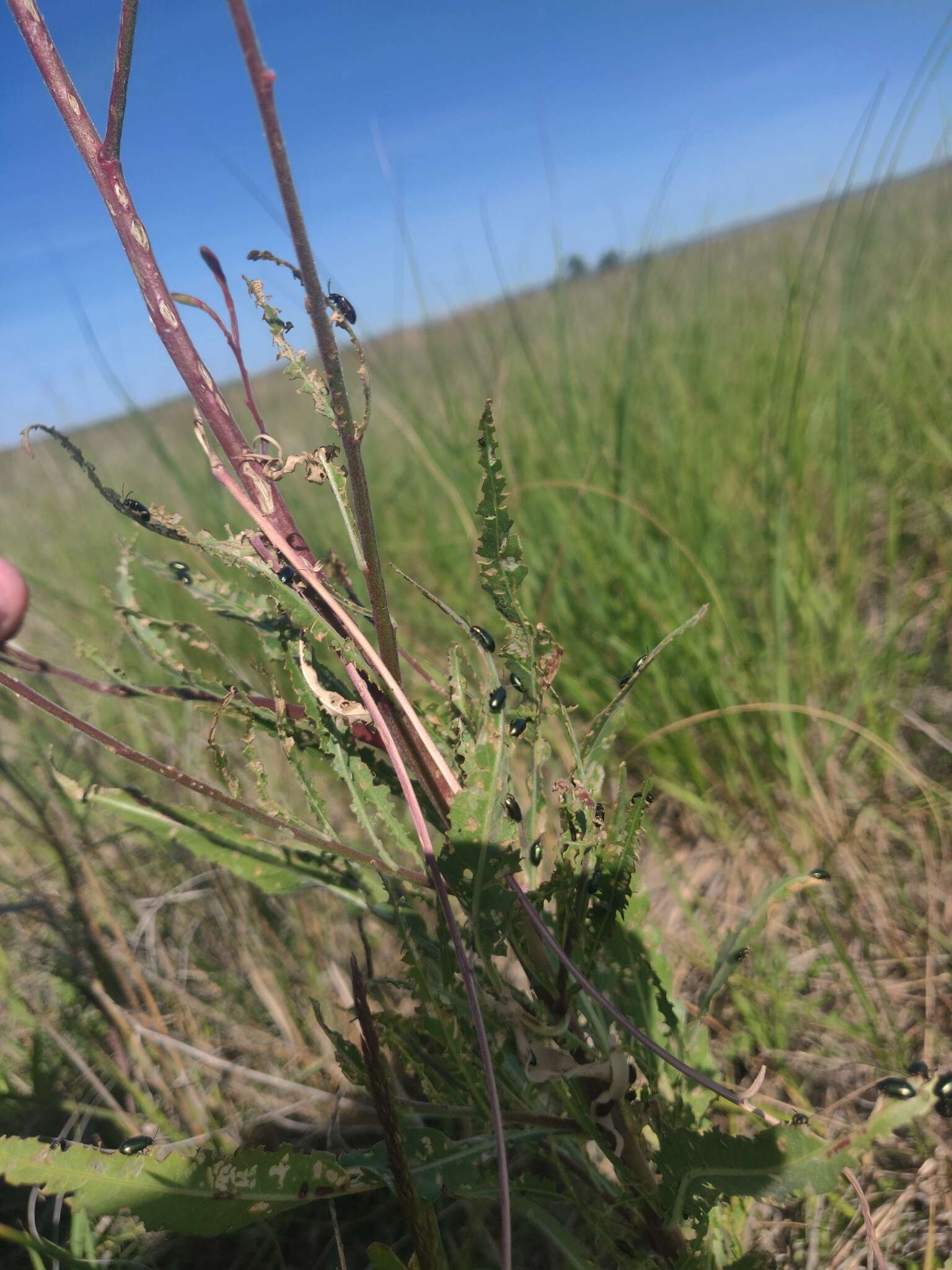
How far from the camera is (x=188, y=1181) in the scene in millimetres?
521

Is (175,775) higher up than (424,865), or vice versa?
(175,775)

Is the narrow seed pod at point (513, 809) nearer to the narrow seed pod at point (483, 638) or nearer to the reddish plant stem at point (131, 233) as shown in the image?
the narrow seed pod at point (483, 638)

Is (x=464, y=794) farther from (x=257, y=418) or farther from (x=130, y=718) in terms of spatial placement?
(x=130, y=718)

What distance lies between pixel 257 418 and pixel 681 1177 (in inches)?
24.0

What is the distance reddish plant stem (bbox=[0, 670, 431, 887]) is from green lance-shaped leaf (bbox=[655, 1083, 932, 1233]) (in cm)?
28

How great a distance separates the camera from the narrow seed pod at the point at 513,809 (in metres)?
0.54

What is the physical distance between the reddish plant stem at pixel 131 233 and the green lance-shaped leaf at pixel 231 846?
1.07 ft

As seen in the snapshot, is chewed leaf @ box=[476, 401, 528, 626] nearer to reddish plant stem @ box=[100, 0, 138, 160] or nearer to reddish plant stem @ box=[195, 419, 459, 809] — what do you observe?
reddish plant stem @ box=[195, 419, 459, 809]

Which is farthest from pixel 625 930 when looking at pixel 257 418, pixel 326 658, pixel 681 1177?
pixel 326 658

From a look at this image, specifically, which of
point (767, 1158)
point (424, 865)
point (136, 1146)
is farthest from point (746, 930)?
point (136, 1146)

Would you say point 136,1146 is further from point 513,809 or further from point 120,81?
point 120,81

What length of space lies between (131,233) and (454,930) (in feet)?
1.47

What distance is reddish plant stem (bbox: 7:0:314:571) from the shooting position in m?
0.40

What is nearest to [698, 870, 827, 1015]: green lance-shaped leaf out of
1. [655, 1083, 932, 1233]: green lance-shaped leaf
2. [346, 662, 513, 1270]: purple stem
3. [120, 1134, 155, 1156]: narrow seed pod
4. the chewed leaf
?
[655, 1083, 932, 1233]: green lance-shaped leaf
